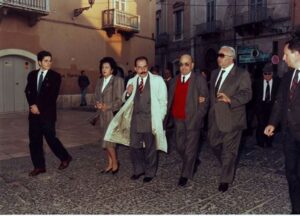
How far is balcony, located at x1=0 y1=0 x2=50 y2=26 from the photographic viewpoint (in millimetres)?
14672

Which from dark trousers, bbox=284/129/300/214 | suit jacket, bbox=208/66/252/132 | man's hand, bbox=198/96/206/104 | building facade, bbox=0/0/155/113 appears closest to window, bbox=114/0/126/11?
building facade, bbox=0/0/155/113

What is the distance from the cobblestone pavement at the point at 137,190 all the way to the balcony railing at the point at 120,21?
47.0 feet

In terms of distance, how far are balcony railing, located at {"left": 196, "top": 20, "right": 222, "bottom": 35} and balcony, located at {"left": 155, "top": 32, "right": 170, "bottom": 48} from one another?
4310 mm

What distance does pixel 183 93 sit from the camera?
5.06 m

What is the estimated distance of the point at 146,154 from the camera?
529 cm

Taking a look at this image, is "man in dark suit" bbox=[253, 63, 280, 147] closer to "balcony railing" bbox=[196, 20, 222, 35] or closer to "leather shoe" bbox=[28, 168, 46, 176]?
"leather shoe" bbox=[28, 168, 46, 176]

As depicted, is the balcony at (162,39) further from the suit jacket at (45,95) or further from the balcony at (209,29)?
the suit jacket at (45,95)

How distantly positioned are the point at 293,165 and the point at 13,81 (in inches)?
571

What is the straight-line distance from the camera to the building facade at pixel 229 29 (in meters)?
20.0

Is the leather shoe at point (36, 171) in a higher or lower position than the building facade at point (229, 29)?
lower

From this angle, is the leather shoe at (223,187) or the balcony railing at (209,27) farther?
the balcony railing at (209,27)

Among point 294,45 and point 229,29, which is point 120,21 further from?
point 294,45

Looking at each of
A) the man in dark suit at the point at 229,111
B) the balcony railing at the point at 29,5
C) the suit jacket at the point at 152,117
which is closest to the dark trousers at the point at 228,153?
the man in dark suit at the point at 229,111

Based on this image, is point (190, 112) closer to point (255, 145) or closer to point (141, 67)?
point (141, 67)
